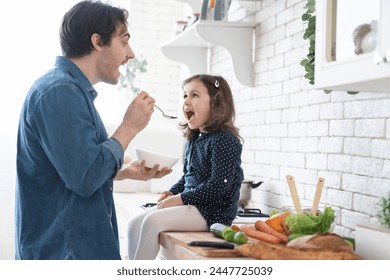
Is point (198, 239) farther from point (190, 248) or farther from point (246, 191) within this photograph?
point (246, 191)

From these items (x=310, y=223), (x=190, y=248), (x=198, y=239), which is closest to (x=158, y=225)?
(x=198, y=239)

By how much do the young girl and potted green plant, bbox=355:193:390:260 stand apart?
86 centimetres

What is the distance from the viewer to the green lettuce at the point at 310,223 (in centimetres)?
194

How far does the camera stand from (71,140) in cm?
174

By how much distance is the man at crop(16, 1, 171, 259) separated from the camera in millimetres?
1756

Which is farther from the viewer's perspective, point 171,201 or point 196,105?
point 196,105

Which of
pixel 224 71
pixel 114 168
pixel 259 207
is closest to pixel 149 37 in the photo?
pixel 224 71

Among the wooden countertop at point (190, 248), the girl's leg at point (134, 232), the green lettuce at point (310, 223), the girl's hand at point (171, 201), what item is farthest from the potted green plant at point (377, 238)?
the girl's leg at point (134, 232)

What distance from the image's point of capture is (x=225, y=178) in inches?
99.1

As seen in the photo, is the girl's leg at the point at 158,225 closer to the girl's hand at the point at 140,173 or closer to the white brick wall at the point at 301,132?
the girl's hand at the point at 140,173

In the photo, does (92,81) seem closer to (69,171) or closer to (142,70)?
(69,171)

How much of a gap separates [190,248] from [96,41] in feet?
2.38

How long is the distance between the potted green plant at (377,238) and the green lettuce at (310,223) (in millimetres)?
206

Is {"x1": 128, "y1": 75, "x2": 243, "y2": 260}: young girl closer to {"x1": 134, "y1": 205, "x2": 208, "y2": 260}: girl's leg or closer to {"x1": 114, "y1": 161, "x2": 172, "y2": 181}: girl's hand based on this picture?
{"x1": 134, "y1": 205, "x2": 208, "y2": 260}: girl's leg
